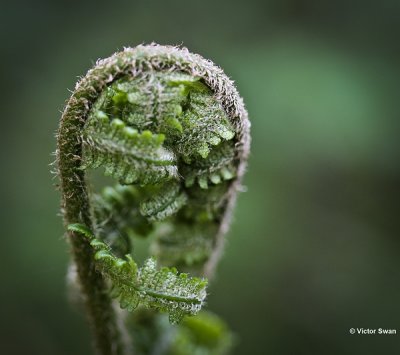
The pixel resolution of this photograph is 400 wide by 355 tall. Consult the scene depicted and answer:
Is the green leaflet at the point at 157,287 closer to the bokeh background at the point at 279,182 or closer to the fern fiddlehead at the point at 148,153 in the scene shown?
the fern fiddlehead at the point at 148,153

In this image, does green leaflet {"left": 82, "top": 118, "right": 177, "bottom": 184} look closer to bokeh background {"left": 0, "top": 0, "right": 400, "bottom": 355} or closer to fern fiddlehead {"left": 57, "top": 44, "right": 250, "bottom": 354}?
fern fiddlehead {"left": 57, "top": 44, "right": 250, "bottom": 354}

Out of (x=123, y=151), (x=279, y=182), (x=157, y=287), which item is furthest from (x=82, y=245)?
(x=279, y=182)

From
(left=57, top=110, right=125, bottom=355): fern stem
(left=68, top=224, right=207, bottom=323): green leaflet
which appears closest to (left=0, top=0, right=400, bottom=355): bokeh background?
(left=57, top=110, right=125, bottom=355): fern stem

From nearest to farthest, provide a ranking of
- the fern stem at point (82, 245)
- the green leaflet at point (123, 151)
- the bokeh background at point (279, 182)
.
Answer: the green leaflet at point (123, 151), the fern stem at point (82, 245), the bokeh background at point (279, 182)

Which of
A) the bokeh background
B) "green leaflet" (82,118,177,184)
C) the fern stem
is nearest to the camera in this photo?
"green leaflet" (82,118,177,184)

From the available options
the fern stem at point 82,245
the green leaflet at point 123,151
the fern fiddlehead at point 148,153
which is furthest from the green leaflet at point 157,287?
the green leaflet at point 123,151

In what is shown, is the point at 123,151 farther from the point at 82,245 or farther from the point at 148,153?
the point at 82,245

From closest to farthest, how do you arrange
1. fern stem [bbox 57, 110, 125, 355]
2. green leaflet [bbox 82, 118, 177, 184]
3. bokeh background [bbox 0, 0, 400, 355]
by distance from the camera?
green leaflet [bbox 82, 118, 177, 184]
fern stem [bbox 57, 110, 125, 355]
bokeh background [bbox 0, 0, 400, 355]
